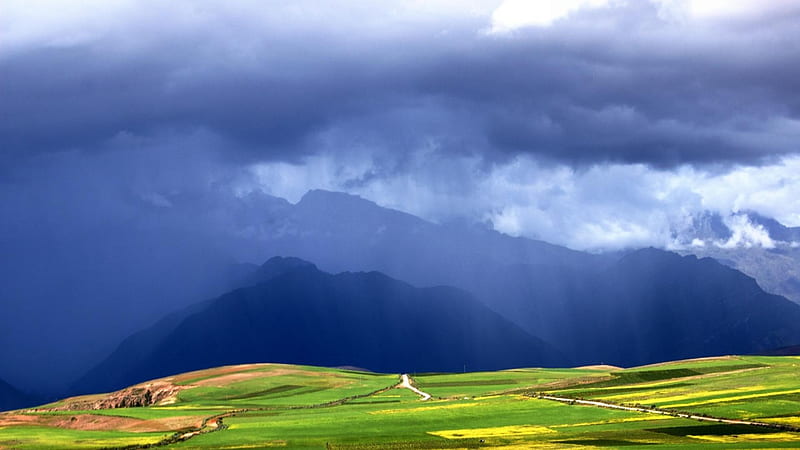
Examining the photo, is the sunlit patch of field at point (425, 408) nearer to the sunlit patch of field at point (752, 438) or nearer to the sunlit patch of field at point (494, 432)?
the sunlit patch of field at point (494, 432)

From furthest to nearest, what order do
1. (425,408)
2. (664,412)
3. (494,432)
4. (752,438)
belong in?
1. (425,408)
2. (664,412)
3. (494,432)
4. (752,438)

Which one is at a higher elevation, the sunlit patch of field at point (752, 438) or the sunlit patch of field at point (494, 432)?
the sunlit patch of field at point (494, 432)

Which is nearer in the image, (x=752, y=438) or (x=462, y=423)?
(x=752, y=438)

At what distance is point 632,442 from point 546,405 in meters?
53.7

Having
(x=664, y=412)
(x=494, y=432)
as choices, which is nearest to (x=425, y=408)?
(x=494, y=432)

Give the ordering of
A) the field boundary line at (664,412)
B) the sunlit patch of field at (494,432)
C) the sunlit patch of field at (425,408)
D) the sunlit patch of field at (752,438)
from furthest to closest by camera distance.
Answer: the sunlit patch of field at (425,408) < the sunlit patch of field at (494,432) < the field boundary line at (664,412) < the sunlit patch of field at (752,438)

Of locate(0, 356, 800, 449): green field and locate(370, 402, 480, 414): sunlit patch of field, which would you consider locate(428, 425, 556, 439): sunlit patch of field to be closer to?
locate(0, 356, 800, 449): green field

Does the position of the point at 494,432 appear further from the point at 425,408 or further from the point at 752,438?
the point at 425,408

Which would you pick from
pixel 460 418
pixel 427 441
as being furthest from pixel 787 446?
pixel 460 418

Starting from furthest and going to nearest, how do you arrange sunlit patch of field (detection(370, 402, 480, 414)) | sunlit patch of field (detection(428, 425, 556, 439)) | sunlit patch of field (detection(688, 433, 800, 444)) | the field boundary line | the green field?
sunlit patch of field (detection(370, 402, 480, 414)) < sunlit patch of field (detection(428, 425, 556, 439)) < the field boundary line < the green field < sunlit patch of field (detection(688, 433, 800, 444))

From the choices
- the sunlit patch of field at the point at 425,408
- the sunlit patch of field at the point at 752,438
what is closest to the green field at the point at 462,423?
the sunlit patch of field at the point at 752,438

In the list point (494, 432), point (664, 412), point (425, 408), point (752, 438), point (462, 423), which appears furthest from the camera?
point (425, 408)

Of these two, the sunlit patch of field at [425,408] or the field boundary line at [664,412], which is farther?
the sunlit patch of field at [425,408]

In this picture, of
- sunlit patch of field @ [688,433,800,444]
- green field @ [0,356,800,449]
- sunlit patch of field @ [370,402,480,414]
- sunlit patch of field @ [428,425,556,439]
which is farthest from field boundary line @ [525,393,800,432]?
sunlit patch of field @ [428,425,556,439]
